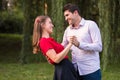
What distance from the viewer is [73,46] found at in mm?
4309

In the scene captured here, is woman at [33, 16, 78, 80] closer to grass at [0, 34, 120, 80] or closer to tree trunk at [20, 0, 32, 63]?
grass at [0, 34, 120, 80]

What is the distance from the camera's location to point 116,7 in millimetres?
11867

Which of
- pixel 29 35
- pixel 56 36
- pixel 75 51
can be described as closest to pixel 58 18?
pixel 56 36

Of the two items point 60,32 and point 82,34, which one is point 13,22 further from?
point 82,34

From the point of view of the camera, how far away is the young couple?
13.3ft

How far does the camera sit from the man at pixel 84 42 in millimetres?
4152

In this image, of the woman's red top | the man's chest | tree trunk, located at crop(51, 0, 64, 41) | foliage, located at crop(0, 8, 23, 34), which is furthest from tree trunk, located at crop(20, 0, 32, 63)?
foliage, located at crop(0, 8, 23, 34)

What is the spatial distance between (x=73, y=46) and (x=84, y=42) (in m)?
0.19

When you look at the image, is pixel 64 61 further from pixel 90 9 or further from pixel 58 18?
pixel 90 9

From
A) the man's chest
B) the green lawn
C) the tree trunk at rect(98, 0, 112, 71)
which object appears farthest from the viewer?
the tree trunk at rect(98, 0, 112, 71)

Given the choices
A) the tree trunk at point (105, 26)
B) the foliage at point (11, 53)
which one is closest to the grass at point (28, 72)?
the foliage at point (11, 53)

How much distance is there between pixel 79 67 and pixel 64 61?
0.78 feet

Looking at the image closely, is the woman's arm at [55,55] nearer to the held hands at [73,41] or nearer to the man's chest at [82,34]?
the held hands at [73,41]

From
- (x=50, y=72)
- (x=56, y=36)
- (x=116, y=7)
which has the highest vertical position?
(x=116, y=7)
